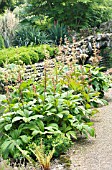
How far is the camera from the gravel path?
12.2 feet

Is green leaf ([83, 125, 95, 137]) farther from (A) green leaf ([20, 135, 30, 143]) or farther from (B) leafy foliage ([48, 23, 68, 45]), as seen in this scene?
(B) leafy foliage ([48, 23, 68, 45])

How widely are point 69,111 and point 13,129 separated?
0.80m

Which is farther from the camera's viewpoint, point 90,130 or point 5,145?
point 90,130

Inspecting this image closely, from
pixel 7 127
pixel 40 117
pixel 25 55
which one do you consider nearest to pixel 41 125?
pixel 40 117

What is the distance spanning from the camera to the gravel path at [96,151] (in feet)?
12.2

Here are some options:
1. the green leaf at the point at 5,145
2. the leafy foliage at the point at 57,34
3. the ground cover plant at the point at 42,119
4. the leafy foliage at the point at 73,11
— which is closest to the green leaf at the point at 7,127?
the ground cover plant at the point at 42,119

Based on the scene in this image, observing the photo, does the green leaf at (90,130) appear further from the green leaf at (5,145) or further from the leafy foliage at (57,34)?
the leafy foliage at (57,34)

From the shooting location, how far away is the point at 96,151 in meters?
4.06

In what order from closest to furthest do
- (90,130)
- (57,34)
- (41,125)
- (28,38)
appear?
(41,125), (90,130), (28,38), (57,34)

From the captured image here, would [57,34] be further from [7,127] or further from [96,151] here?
[96,151]

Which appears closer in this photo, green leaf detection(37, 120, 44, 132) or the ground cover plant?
the ground cover plant

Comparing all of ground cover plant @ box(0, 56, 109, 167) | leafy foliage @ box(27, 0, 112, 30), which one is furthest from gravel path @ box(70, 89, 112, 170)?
leafy foliage @ box(27, 0, 112, 30)

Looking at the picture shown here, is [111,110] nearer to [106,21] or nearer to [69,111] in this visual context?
[69,111]

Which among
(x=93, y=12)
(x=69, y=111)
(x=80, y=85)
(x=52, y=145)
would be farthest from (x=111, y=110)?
(x=93, y=12)
